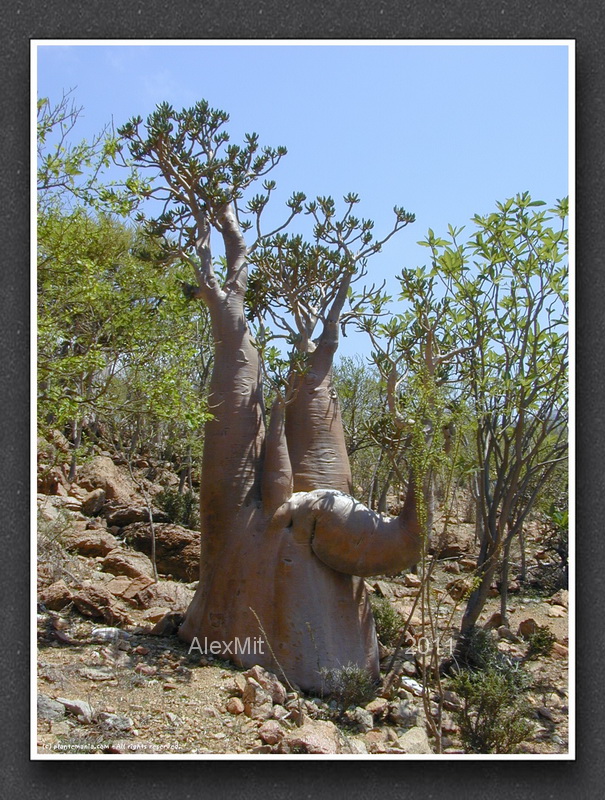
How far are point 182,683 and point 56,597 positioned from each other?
1.11 metres

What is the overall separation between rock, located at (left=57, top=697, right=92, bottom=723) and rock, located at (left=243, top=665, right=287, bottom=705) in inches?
27.5

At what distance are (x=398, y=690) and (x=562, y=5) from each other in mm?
2970

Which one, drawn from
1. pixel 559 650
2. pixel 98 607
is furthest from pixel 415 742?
pixel 98 607

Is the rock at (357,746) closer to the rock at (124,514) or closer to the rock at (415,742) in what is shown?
the rock at (415,742)

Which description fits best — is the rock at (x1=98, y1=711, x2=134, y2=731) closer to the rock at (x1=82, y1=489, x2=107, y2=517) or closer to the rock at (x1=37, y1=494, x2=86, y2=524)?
the rock at (x1=37, y1=494, x2=86, y2=524)

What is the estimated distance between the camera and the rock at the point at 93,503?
6824mm

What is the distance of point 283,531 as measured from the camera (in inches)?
149

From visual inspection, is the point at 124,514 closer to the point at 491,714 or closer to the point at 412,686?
the point at 412,686

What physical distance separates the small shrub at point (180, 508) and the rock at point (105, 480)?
31 cm

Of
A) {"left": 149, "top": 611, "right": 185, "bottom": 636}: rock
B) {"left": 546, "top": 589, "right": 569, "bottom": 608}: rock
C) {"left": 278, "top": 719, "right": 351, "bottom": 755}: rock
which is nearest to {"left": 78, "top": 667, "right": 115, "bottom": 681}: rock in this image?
{"left": 149, "top": 611, "right": 185, "bottom": 636}: rock

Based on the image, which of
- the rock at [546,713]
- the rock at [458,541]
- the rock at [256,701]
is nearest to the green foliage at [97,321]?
the rock at [256,701]

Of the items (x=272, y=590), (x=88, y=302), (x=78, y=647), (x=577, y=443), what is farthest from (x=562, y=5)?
(x=78, y=647)

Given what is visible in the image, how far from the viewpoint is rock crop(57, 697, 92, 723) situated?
9.64 feet

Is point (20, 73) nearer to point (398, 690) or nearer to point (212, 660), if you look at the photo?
point (212, 660)
